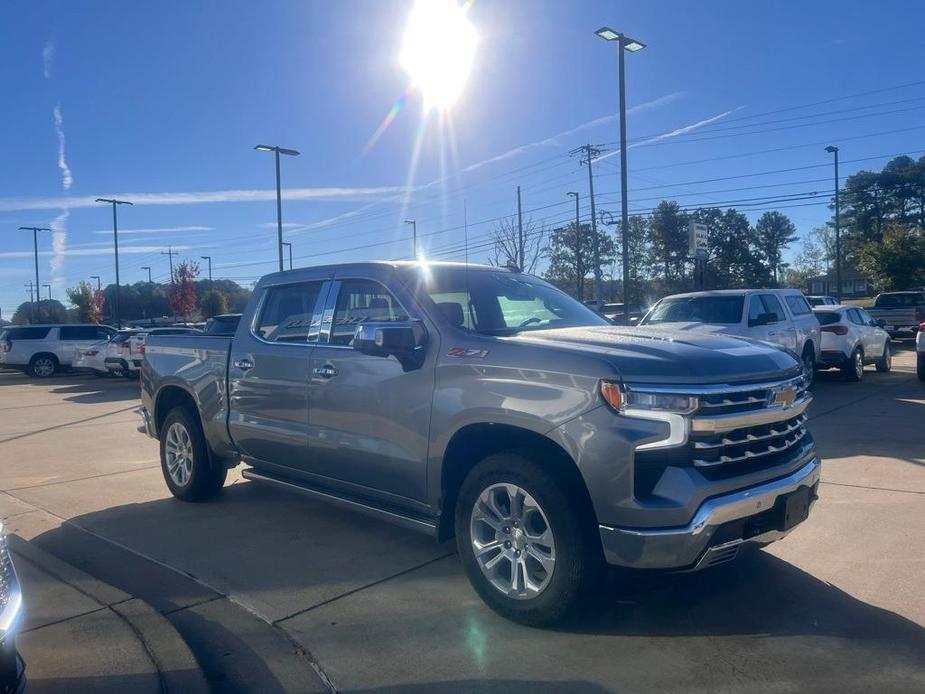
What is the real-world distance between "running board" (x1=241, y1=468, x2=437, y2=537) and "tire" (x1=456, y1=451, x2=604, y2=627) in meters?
0.32

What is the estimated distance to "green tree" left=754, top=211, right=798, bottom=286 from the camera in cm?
6681

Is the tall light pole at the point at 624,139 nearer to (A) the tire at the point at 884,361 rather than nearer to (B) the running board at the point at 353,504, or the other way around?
(A) the tire at the point at 884,361

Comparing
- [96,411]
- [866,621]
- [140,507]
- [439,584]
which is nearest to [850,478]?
[866,621]

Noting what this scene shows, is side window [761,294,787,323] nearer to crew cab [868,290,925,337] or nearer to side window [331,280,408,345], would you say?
side window [331,280,408,345]

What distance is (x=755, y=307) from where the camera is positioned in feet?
41.3

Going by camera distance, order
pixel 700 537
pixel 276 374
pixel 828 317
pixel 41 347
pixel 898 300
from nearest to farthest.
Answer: pixel 700 537
pixel 276 374
pixel 828 317
pixel 41 347
pixel 898 300

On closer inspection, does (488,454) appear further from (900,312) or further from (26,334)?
(900,312)

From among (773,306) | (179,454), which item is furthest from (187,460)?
(773,306)

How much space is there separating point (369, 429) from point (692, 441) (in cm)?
211

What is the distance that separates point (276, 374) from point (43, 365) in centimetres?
2297

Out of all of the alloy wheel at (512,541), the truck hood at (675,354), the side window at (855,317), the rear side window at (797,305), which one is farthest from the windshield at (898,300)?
the alloy wheel at (512,541)

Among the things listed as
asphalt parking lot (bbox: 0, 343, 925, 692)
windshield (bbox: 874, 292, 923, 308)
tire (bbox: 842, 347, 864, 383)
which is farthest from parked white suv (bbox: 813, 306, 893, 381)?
windshield (bbox: 874, 292, 923, 308)

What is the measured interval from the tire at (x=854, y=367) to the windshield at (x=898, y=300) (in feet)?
42.7

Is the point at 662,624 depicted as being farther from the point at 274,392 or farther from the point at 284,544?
the point at 274,392
